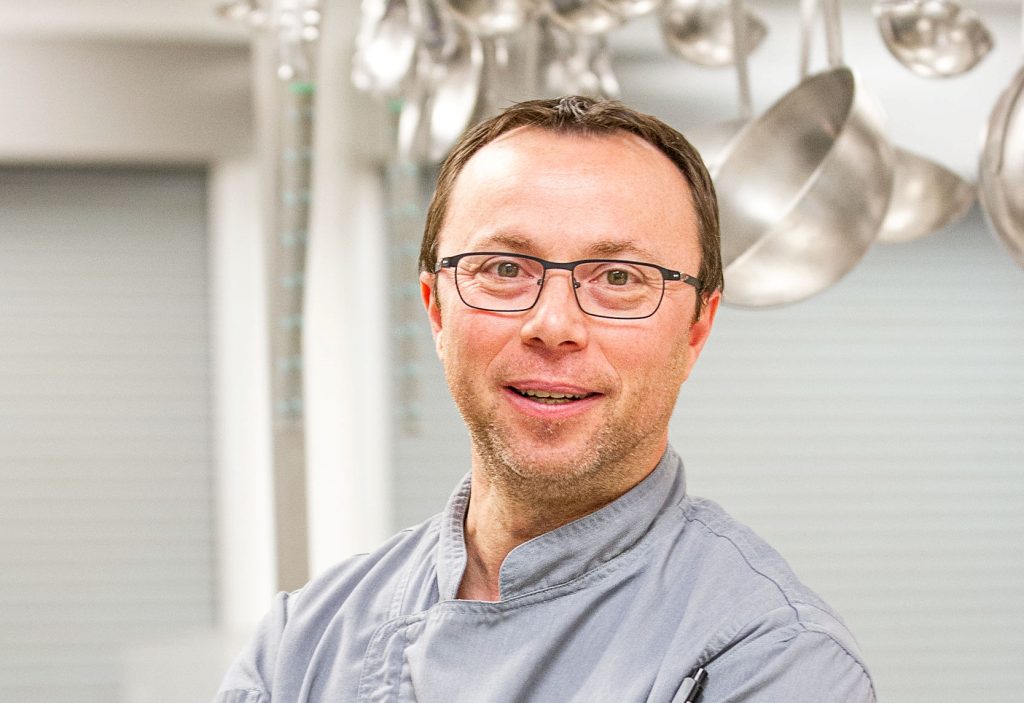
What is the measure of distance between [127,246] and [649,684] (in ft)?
6.50

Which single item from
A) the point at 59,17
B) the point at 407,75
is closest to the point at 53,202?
the point at 59,17

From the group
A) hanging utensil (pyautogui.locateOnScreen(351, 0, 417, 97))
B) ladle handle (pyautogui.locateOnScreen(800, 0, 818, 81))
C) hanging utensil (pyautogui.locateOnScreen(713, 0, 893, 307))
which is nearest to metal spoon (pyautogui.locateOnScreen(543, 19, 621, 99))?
hanging utensil (pyautogui.locateOnScreen(351, 0, 417, 97))

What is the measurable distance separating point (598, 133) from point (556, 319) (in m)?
0.12

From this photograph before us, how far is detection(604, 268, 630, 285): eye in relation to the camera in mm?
715

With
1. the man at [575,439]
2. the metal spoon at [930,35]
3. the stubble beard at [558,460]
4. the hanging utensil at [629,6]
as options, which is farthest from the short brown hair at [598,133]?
the metal spoon at [930,35]

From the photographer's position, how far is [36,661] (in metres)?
2.38

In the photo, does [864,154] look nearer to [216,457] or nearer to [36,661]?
[216,457]

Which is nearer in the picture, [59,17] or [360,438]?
[59,17]

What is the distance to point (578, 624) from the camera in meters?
0.72

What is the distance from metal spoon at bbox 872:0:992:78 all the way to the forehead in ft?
1.69

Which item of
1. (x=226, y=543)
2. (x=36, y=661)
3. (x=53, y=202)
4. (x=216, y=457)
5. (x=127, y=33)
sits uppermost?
(x=127, y=33)

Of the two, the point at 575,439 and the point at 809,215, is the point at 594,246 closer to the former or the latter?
the point at 575,439

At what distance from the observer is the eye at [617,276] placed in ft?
2.35

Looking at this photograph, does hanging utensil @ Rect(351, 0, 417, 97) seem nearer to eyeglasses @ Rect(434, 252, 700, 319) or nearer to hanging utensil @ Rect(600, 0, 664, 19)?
hanging utensil @ Rect(600, 0, 664, 19)
